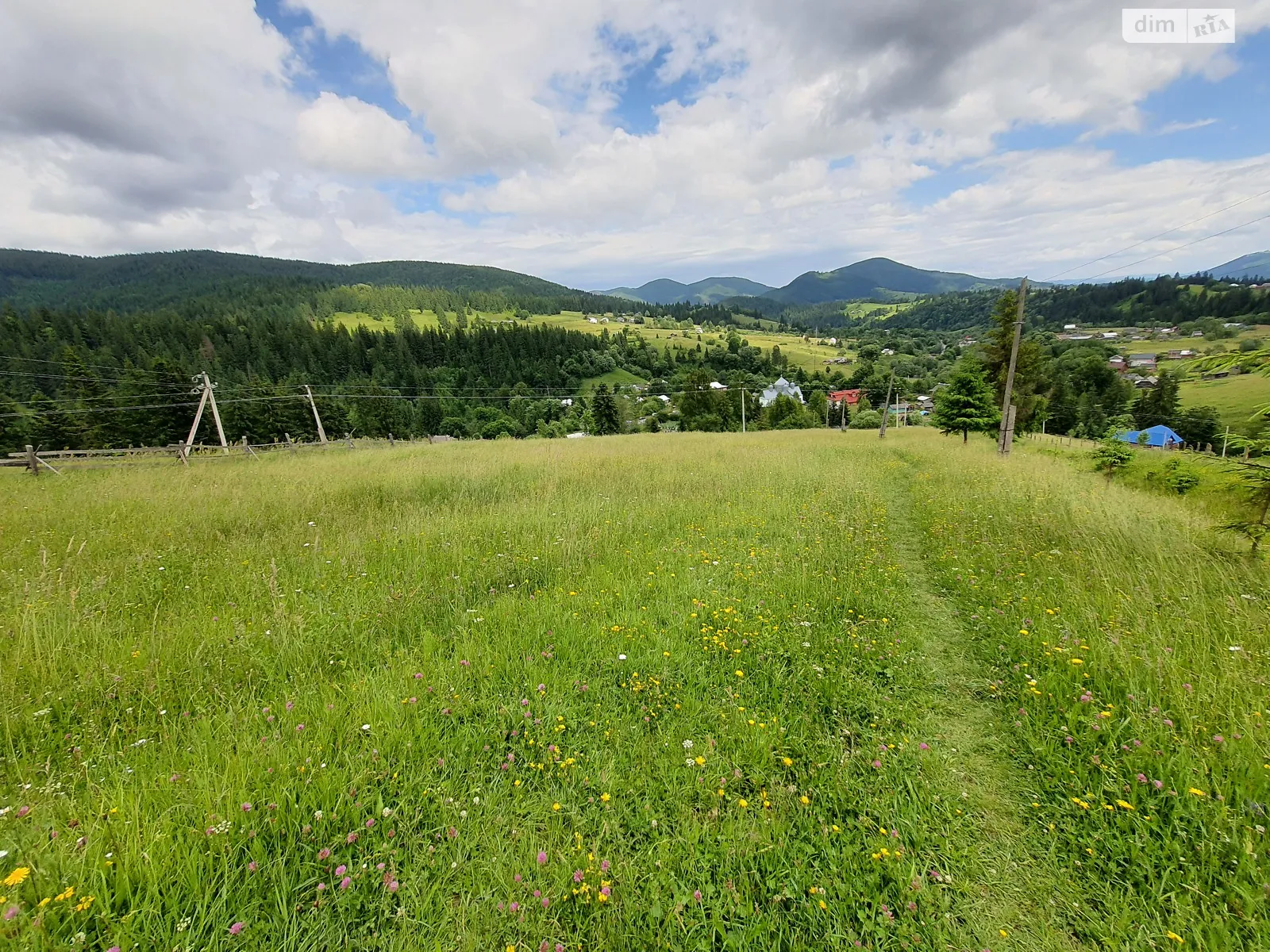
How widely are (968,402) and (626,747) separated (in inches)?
1378

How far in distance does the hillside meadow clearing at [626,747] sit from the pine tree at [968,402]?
27.1 m

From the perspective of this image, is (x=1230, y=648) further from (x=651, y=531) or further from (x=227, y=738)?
Answer: (x=227, y=738)

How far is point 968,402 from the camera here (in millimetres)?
30000

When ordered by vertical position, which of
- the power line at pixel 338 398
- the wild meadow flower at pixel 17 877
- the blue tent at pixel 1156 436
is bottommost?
the blue tent at pixel 1156 436

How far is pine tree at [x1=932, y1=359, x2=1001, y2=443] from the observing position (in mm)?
29500

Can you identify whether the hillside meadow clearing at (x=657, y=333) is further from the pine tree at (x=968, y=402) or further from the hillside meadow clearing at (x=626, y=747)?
the hillside meadow clearing at (x=626, y=747)

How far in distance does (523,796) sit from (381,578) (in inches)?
155

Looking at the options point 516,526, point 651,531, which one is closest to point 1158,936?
point 651,531

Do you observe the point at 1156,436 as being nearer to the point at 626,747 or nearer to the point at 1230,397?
the point at 1230,397

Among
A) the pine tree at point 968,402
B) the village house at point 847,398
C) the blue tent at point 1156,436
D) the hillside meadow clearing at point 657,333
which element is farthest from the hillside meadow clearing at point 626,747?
the hillside meadow clearing at point 657,333

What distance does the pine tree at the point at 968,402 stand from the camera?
29500 mm

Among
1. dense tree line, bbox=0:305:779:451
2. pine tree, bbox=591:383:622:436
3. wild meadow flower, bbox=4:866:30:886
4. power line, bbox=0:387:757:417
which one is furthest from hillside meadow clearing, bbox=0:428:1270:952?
pine tree, bbox=591:383:622:436

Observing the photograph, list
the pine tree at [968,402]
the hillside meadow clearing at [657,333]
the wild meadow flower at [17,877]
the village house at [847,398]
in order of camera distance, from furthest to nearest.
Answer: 1. the hillside meadow clearing at [657,333]
2. the village house at [847,398]
3. the pine tree at [968,402]
4. the wild meadow flower at [17,877]

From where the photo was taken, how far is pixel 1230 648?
159 inches
